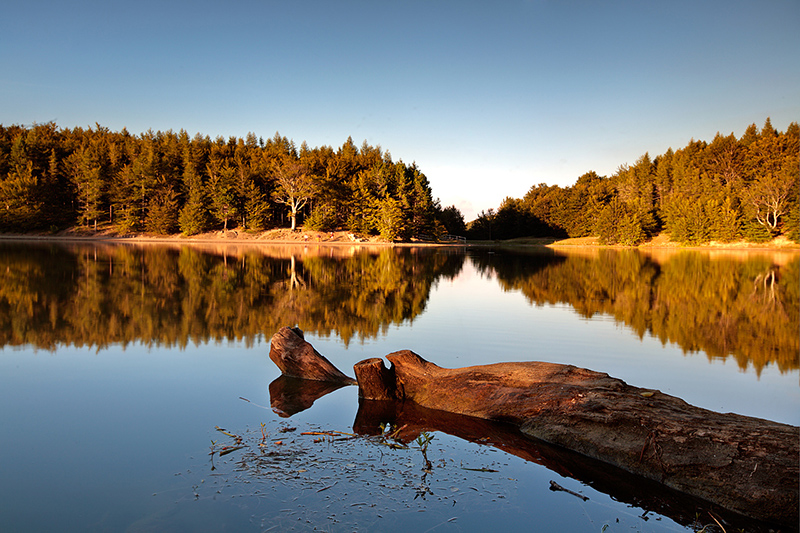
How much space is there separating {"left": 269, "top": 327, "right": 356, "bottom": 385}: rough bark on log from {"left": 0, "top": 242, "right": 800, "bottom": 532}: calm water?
44cm

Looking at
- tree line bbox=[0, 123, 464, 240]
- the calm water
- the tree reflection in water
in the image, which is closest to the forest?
tree line bbox=[0, 123, 464, 240]

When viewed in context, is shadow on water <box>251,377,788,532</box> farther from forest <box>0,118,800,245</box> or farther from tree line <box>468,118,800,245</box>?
forest <box>0,118,800,245</box>

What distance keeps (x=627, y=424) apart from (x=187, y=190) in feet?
236

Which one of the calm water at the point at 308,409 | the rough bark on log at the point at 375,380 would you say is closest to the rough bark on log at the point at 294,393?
the calm water at the point at 308,409

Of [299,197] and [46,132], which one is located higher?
[46,132]

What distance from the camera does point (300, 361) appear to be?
706cm

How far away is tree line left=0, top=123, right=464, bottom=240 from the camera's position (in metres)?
63.8

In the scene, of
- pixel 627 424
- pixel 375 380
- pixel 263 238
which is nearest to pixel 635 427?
pixel 627 424

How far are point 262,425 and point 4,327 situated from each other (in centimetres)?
797

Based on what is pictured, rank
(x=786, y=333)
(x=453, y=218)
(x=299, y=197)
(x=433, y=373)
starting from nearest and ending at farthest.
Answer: (x=433, y=373), (x=786, y=333), (x=299, y=197), (x=453, y=218)

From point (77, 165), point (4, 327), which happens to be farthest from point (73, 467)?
point (77, 165)

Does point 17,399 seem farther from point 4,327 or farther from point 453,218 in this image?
point 453,218

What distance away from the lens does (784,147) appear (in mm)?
69375

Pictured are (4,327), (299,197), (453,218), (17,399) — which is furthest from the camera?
(453,218)
